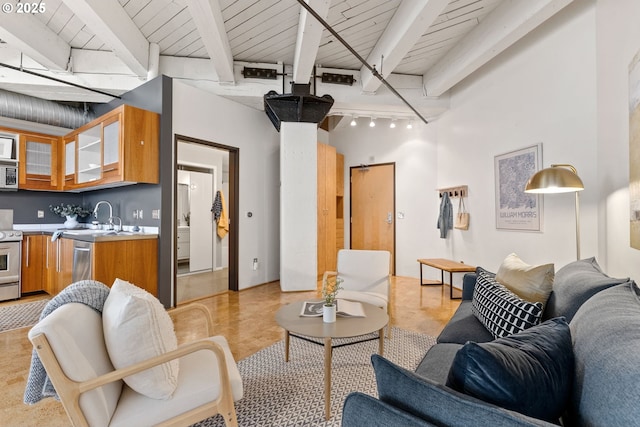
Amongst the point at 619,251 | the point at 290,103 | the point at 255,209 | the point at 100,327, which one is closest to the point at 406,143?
the point at 290,103

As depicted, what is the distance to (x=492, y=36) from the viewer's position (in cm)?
317

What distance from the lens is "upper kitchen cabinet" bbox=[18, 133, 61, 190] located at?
4355 millimetres

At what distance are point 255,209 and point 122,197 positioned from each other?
5.94 ft

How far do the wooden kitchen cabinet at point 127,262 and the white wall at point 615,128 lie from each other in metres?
4.33

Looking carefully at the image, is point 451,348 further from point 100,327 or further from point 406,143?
point 406,143

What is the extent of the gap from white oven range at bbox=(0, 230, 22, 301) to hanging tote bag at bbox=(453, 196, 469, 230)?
6049mm

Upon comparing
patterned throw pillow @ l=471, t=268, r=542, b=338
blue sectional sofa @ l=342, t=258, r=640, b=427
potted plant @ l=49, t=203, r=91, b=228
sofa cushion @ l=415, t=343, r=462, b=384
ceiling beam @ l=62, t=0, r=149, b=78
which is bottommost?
sofa cushion @ l=415, t=343, r=462, b=384

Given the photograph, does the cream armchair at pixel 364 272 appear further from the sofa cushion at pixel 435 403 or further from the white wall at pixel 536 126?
the sofa cushion at pixel 435 403

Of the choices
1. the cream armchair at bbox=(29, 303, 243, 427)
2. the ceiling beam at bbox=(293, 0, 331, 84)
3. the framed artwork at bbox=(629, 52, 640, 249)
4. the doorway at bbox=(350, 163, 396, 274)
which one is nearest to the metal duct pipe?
the ceiling beam at bbox=(293, 0, 331, 84)

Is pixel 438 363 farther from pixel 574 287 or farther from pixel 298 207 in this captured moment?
pixel 298 207

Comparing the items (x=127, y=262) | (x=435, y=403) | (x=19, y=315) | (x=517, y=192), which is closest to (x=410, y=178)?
(x=517, y=192)

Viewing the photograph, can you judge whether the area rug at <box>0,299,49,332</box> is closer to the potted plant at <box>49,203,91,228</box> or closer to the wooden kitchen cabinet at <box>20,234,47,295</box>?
the wooden kitchen cabinet at <box>20,234,47,295</box>

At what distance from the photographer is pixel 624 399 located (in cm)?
67

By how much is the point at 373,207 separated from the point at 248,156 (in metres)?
2.58
